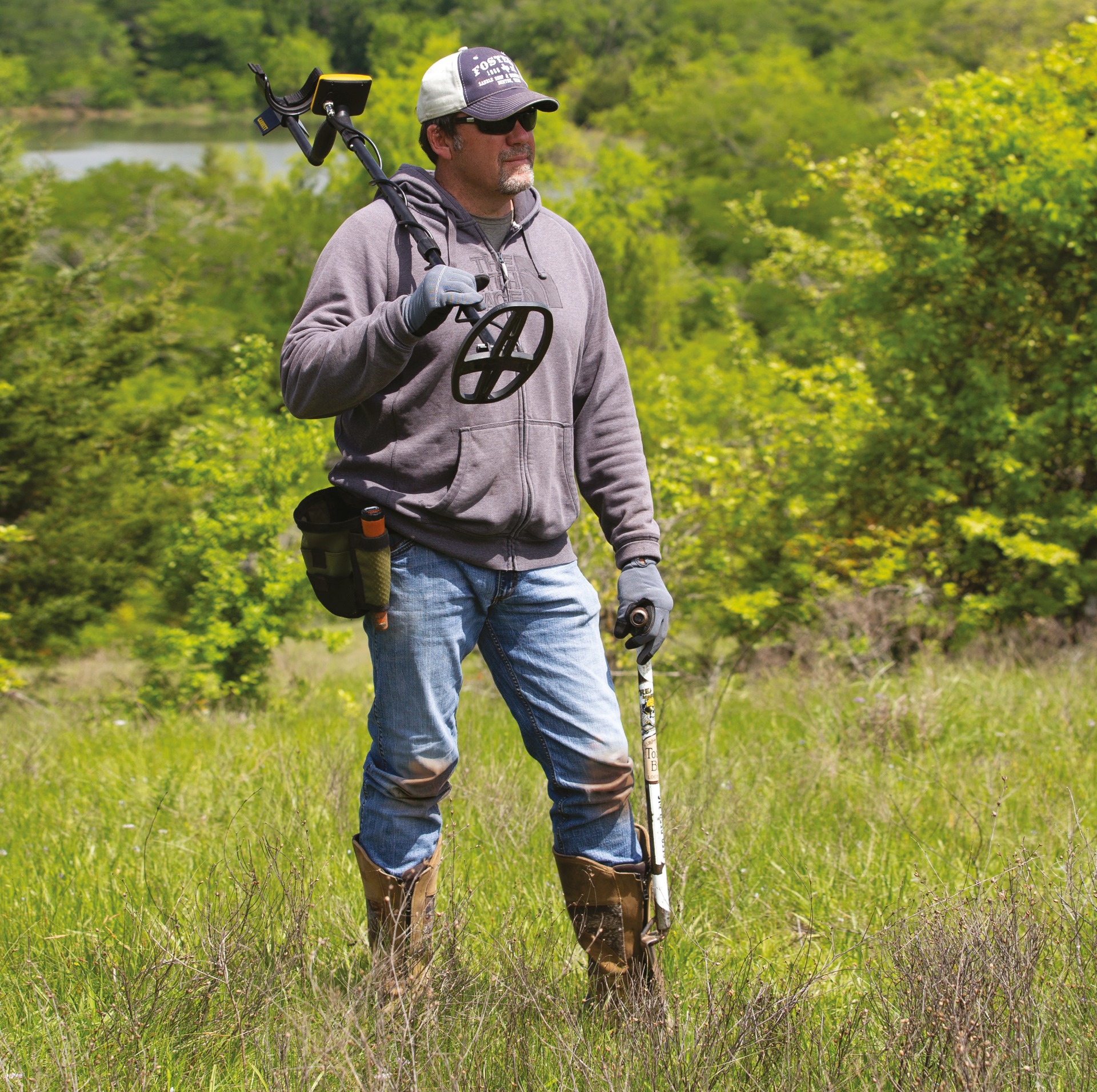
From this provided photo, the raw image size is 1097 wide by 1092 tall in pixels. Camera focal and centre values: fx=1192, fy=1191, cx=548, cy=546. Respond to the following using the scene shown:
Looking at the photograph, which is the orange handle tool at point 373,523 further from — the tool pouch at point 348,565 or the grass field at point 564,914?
the grass field at point 564,914

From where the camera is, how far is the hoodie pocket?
2.36m

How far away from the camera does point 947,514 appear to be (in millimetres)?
8586

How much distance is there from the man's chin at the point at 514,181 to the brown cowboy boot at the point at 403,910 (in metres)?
1.38

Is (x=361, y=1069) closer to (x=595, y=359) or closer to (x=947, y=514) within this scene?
(x=595, y=359)

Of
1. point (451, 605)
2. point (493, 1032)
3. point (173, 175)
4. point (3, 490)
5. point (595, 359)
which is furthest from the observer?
point (173, 175)

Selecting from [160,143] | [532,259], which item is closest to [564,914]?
[532,259]

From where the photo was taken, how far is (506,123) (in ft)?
7.91

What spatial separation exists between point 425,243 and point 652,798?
1230 mm

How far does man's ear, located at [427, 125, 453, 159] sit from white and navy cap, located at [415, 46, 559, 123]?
0.03 meters

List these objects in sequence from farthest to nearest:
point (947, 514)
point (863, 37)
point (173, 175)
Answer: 1. point (863, 37)
2. point (173, 175)
3. point (947, 514)

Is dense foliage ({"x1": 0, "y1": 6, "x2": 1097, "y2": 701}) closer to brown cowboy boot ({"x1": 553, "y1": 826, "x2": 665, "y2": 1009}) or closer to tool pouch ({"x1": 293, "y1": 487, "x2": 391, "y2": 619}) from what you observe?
brown cowboy boot ({"x1": 553, "y1": 826, "x2": 665, "y2": 1009})

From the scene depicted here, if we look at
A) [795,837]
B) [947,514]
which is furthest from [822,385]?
[795,837]

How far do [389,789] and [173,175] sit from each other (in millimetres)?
37500

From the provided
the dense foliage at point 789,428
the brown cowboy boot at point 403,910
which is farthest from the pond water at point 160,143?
the brown cowboy boot at point 403,910
